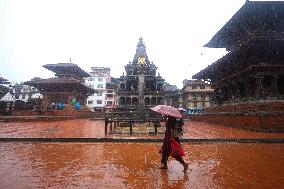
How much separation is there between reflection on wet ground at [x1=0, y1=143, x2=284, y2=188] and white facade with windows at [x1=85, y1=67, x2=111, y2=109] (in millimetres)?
71054

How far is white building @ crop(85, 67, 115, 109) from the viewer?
259 ft

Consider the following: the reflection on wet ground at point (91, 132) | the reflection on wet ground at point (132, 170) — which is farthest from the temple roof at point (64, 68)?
the reflection on wet ground at point (132, 170)

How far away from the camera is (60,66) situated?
38.4 m

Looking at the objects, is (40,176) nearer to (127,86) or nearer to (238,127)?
(238,127)

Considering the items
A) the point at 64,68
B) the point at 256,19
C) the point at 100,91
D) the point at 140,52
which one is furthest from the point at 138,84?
the point at 100,91

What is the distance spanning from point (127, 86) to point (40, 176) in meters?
45.3

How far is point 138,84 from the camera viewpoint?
157 feet

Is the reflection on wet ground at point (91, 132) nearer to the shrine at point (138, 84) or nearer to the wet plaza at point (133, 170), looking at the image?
the wet plaza at point (133, 170)

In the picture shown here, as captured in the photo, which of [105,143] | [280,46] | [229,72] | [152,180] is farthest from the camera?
[229,72]

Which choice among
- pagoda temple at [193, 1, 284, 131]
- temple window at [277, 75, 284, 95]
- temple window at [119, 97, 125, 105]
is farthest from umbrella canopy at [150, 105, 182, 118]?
temple window at [119, 97, 125, 105]

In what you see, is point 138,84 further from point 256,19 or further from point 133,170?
point 133,170

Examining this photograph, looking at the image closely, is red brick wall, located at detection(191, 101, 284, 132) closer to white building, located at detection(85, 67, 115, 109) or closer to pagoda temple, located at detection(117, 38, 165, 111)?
pagoda temple, located at detection(117, 38, 165, 111)

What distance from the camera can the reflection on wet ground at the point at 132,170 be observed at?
15.9ft

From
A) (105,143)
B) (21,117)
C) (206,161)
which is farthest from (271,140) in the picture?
(21,117)
